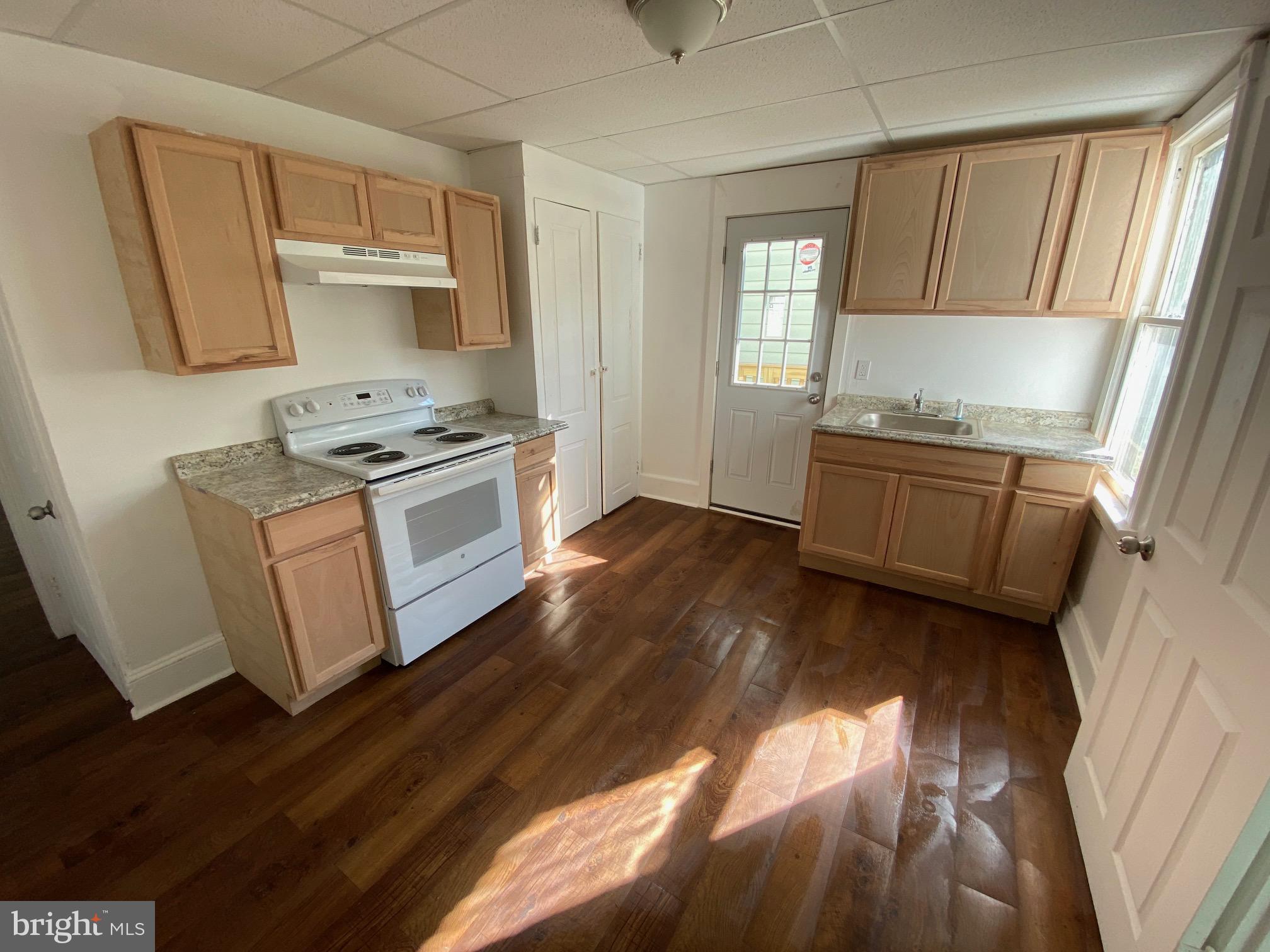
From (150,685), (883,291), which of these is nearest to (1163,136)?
(883,291)

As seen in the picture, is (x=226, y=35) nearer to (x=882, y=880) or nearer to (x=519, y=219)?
(x=519, y=219)

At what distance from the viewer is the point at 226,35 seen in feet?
5.09

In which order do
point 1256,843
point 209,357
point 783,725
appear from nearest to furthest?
1. point 1256,843
2. point 209,357
3. point 783,725

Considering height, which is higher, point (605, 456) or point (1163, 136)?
point (1163, 136)

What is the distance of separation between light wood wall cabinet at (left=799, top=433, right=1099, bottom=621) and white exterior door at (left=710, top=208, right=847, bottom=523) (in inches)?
19.8

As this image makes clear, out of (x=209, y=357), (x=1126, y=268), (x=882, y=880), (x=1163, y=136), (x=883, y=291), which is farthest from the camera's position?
(x=883, y=291)

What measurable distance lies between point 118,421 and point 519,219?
195 centimetres

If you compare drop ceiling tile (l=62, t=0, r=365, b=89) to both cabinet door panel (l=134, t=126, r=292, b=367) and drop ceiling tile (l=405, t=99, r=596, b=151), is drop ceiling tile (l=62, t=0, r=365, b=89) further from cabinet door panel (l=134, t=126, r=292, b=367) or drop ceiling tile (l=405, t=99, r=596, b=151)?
drop ceiling tile (l=405, t=99, r=596, b=151)

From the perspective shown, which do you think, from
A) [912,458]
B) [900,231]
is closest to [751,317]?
[900,231]

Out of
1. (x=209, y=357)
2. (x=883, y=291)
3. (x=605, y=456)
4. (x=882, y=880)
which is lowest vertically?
(x=882, y=880)

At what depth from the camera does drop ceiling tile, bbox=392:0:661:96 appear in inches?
56.4

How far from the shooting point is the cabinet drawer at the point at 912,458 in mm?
2453

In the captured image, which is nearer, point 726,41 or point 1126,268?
point 726,41

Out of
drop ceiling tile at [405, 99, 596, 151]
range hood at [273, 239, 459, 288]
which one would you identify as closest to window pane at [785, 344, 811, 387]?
drop ceiling tile at [405, 99, 596, 151]
